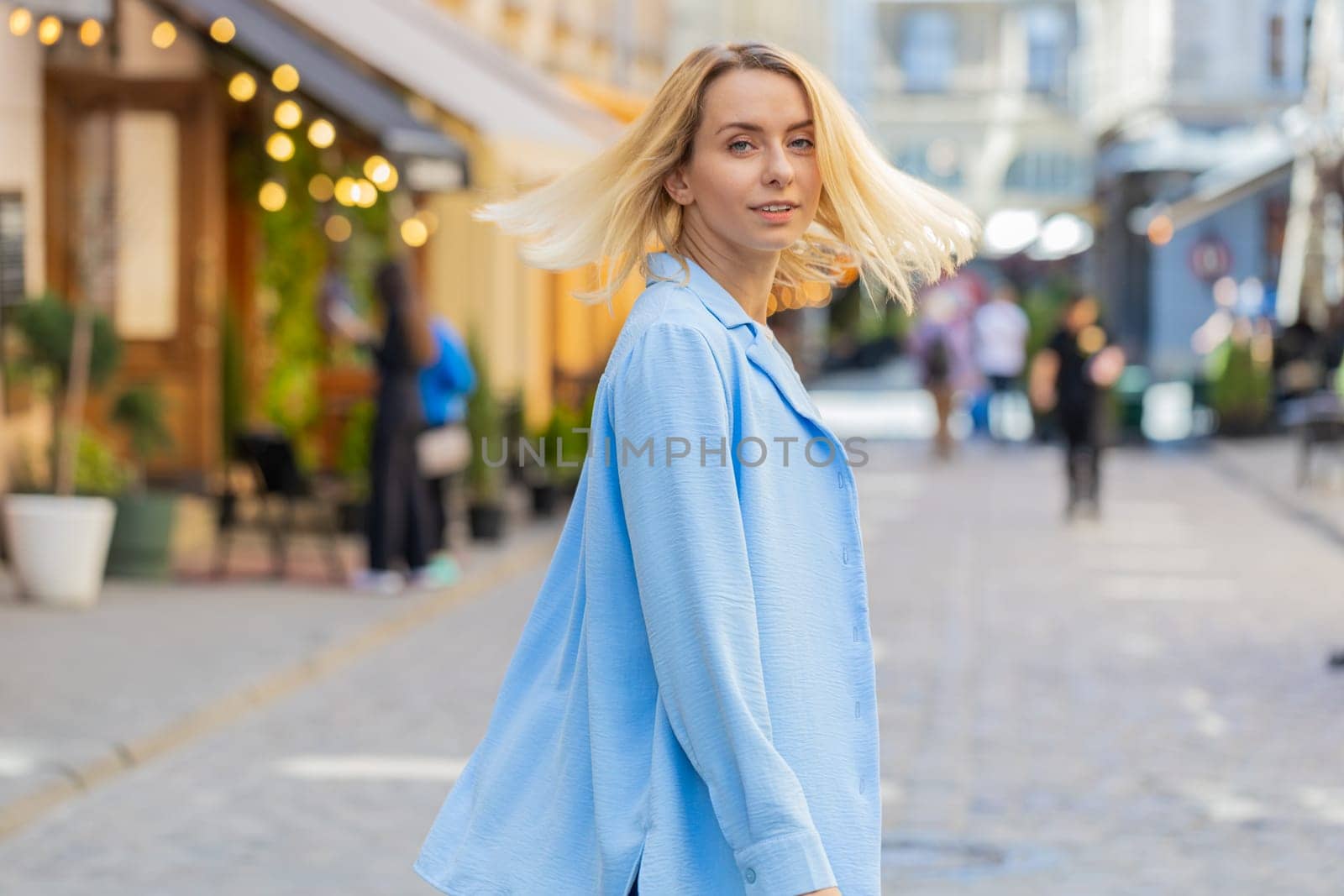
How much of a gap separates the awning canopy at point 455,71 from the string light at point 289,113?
628 millimetres

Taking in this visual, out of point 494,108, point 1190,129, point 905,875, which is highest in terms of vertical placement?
point 1190,129

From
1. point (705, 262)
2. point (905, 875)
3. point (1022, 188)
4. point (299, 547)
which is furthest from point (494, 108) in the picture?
point (1022, 188)

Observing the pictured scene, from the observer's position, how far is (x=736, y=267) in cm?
274

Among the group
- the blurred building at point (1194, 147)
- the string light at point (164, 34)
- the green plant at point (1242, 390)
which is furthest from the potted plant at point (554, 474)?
the blurred building at point (1194, 147)

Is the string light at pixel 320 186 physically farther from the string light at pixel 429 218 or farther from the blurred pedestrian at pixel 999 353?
the blurred pedestrian at pixel 999 353

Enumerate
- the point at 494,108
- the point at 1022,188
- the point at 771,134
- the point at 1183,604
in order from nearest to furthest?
the point at 771,134, the point at 1183,604, the point at 494,108, the point at 1022,188

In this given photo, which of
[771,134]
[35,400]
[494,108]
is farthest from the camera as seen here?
[494,108]

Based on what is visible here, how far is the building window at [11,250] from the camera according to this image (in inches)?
524

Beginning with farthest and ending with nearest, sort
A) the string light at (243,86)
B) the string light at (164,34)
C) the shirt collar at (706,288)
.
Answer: the string light at (243,86), the string light at (164,34), the shirt collar at (706,288)

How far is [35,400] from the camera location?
13938 mm

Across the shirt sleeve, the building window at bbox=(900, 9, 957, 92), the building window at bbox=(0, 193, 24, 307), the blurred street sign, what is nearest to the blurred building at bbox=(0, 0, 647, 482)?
the building window at bbox=(0, 193, 24, 307)

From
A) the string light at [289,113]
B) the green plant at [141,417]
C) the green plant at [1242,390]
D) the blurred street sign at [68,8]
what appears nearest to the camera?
the blurred street sign at [68,8]

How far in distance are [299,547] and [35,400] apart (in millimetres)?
1943

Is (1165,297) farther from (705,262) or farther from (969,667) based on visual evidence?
(705,262)
